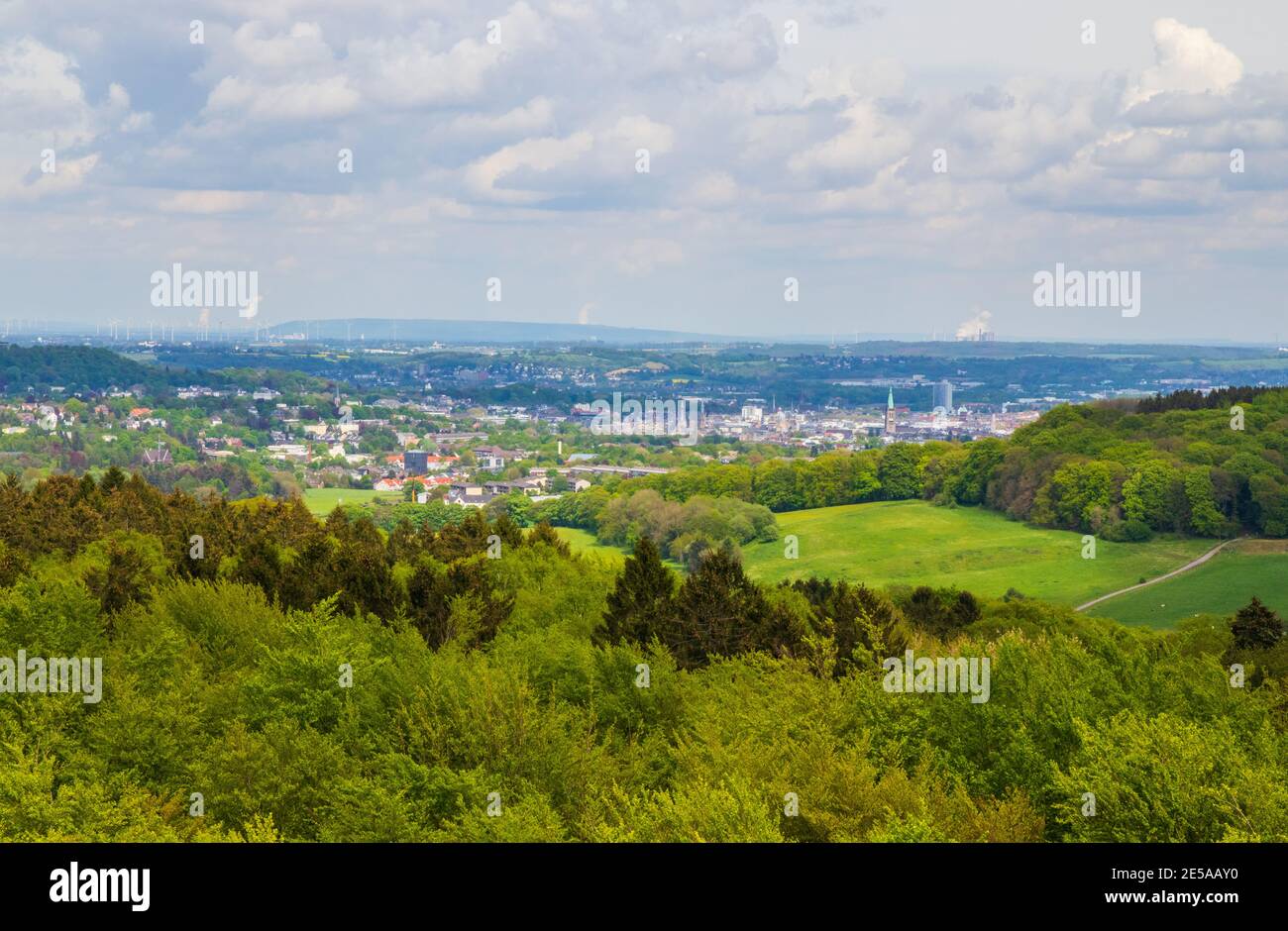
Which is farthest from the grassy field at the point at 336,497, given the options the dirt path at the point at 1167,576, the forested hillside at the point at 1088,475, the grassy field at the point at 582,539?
the dirt path at the point at 1167,576

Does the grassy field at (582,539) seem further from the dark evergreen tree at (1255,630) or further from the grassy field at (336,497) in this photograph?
the dark evergreen tree at (1255,630)

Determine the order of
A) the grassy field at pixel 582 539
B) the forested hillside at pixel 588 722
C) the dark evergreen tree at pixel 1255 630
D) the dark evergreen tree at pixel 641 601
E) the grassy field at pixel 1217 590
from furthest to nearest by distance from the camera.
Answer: the grassy field at pixel 582 539 → the grassy field at pixel 1217 590 → the dark evergreen tree at pixel 1255 630 → the dark evergreen tree at pixel 641 601 → the forested hillside at pixel 588 722

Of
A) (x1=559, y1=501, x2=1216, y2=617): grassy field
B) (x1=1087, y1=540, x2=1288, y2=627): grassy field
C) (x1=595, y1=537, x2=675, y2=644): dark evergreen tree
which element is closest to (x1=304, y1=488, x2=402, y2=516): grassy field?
(x1=559, y1=501, x2=1216, y2=617): grassy field

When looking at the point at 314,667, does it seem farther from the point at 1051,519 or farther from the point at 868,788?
the point at 1051,519

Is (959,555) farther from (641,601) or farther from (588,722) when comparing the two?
(588,722)

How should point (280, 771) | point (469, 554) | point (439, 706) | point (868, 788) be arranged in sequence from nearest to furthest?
1. point (868, 788)
2. point (280, 771)
3. point (439, 706)
4. point (469, 554)

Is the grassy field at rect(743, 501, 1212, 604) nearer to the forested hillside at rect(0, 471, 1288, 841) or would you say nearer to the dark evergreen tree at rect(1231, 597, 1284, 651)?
the dark evergreen tree at rect(1231, 597, 1284, 651)
